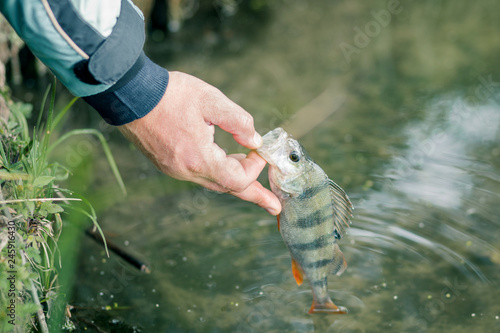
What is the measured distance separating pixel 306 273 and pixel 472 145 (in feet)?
8.56

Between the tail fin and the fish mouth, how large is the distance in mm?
617

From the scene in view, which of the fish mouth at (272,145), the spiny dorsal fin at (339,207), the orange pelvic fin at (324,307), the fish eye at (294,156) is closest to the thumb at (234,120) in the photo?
the fish mouth at (272,145)

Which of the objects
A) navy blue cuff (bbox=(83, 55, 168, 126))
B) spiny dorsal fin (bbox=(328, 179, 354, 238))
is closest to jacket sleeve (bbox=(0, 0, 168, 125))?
navy blue cuff (bbox=(83, 55, 168, 126))

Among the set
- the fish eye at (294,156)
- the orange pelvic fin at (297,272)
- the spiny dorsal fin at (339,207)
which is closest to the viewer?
the fish eye at (294,156)

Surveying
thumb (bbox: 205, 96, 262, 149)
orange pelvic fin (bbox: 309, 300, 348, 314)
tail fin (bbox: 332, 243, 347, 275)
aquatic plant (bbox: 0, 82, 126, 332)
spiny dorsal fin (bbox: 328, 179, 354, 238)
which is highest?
spiny dorsal fin (bbox: 328, 179, 354, 238)

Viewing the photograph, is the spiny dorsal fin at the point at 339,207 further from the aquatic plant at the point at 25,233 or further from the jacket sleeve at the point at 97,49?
the aquatic plant at the point at 25,233

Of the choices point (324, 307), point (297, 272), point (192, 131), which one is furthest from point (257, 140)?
point (324, 307)

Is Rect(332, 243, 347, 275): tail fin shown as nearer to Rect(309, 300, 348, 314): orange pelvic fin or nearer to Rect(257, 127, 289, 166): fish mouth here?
Rect(309, 300, 348, 314): orange pelvic fin

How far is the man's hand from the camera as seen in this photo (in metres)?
2.32

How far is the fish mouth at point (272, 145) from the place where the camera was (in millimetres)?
2658

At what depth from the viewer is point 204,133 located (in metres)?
2.37

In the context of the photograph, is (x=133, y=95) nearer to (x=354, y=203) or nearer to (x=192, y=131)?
(x=192, y=131)

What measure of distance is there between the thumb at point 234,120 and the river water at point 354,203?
128 centimetres

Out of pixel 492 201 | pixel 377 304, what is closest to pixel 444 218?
pixel 492 201
